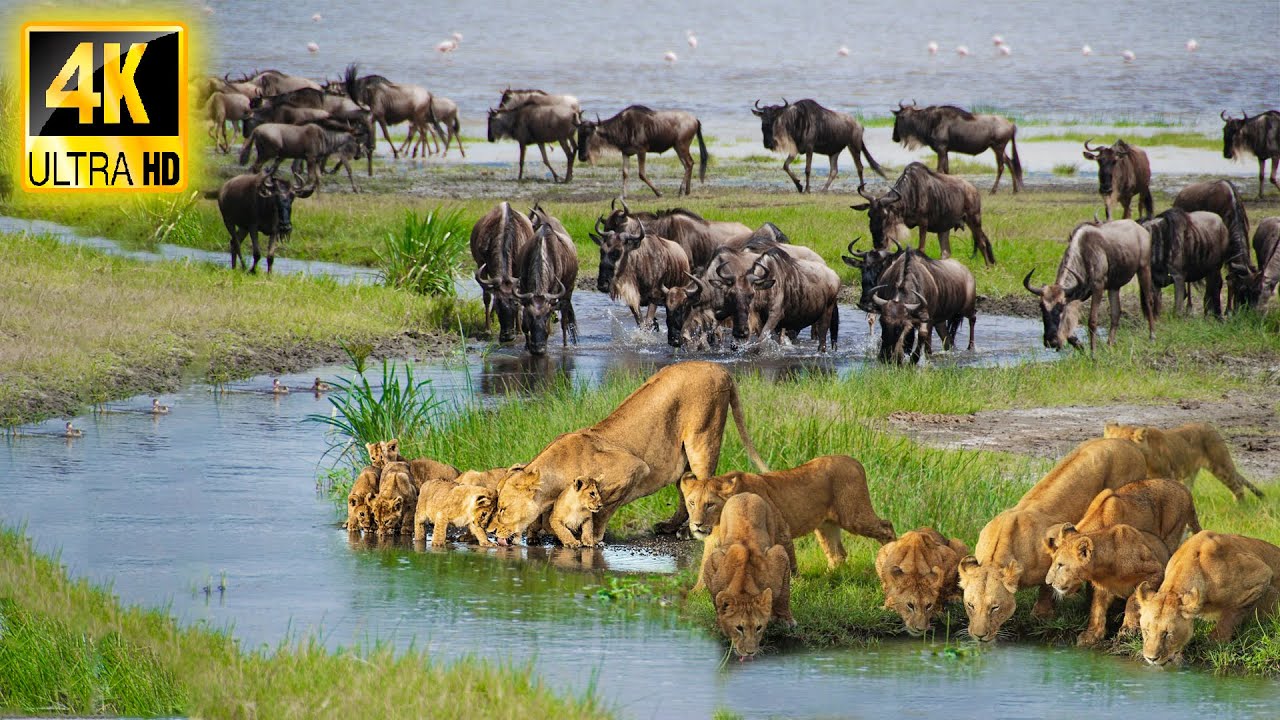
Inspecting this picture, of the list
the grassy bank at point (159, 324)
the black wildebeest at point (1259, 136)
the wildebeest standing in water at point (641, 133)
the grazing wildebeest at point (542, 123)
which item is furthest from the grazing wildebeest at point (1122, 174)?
the grazing wildebeest at point (542, 123)

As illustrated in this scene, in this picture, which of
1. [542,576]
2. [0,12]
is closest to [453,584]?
[542,576]

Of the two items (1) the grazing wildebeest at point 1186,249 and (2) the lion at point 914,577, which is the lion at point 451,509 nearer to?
(2) the lion at point 914,577

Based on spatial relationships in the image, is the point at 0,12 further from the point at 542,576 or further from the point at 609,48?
the point at 542,576

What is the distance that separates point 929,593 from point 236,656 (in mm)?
3049

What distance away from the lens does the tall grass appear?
20469mm

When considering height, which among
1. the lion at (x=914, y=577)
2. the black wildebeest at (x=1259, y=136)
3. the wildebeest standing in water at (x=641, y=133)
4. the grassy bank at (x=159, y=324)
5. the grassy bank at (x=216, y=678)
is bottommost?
the grassy bank at (x=159, y=324)

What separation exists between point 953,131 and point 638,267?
19839mm

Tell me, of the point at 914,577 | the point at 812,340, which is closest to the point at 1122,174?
the point at 812,340

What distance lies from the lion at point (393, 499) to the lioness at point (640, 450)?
0.65 m

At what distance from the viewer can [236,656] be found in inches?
296

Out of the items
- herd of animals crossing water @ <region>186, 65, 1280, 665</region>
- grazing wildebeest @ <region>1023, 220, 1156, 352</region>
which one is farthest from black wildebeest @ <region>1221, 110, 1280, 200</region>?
grazing wildebeest @ <region>1023, 220, 1156, 352</region>

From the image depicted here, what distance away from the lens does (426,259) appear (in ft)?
67.7

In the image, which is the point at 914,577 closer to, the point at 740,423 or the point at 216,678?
the point at 740,423

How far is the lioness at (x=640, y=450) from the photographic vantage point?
9531mm
